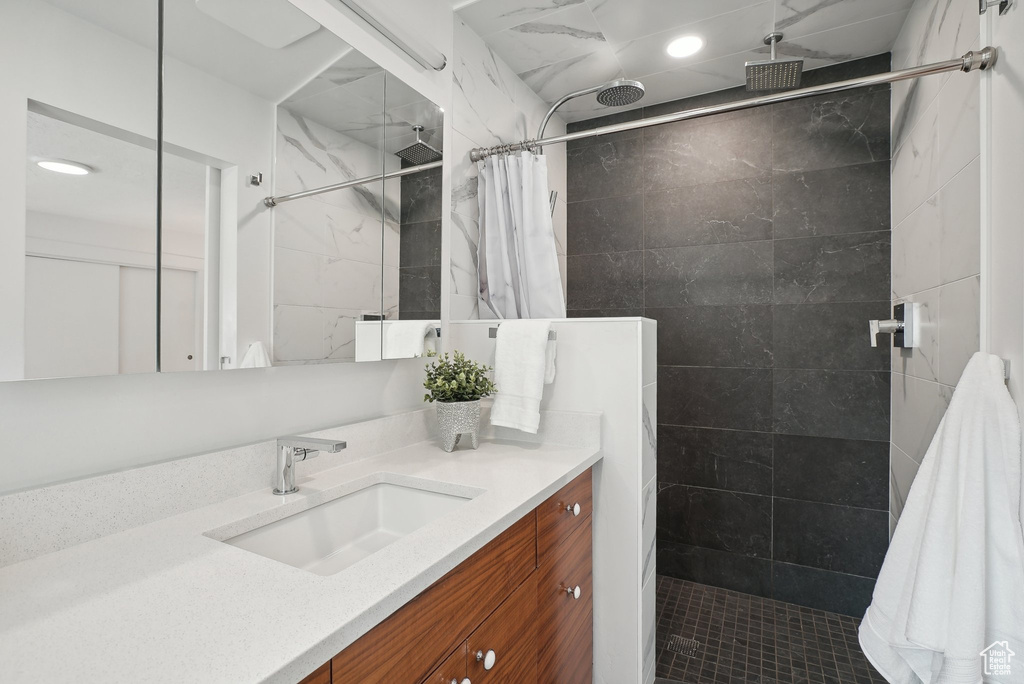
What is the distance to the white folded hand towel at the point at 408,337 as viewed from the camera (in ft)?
5.01

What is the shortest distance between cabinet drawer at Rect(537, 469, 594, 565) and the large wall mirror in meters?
0.67

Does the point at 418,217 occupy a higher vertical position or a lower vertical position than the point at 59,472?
higher

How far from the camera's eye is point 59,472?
0.84 m

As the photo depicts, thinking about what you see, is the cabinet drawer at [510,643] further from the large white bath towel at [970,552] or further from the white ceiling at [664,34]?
the white ceiling at [664,34]

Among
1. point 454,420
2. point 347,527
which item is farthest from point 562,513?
point 347,527

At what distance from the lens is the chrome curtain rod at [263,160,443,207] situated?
1.18m

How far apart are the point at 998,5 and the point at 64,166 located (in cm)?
192

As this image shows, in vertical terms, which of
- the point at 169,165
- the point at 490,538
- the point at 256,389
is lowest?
the point at 490,538

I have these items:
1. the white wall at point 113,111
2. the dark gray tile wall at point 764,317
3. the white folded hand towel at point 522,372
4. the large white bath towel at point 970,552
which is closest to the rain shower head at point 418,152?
the white wall at point 113,111

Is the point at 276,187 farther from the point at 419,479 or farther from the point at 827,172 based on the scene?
the point at 827,172

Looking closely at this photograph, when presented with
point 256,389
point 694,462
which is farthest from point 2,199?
point 694,462

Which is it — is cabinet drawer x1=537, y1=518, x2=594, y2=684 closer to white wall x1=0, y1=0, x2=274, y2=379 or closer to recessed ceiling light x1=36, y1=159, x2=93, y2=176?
white wall x1=0, y1=0, x2=274, y2=379

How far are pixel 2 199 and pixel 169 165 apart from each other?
265 millimetres

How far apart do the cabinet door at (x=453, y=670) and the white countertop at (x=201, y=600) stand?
16 centimetres
